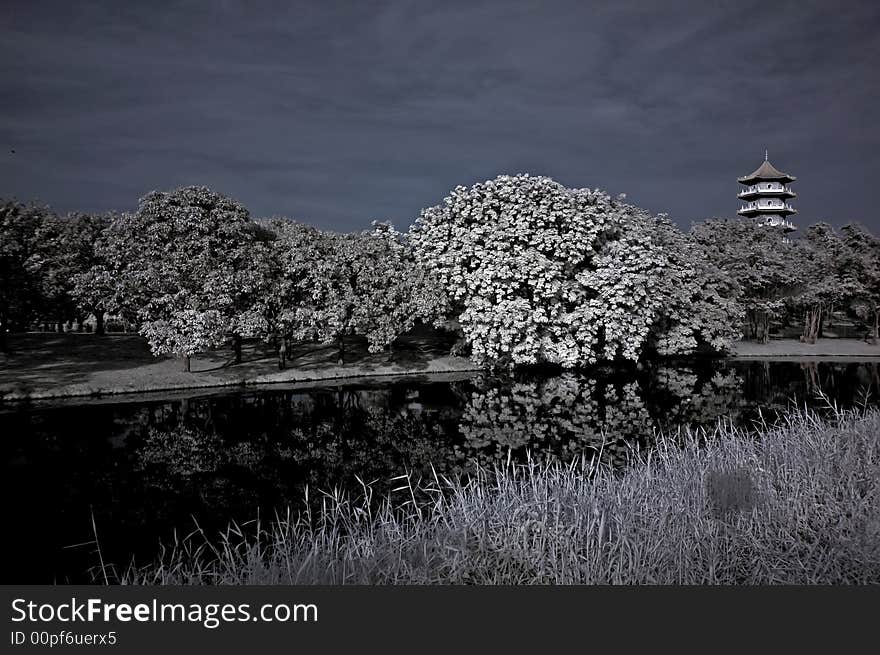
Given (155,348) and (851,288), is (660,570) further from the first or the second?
→ (851,288)

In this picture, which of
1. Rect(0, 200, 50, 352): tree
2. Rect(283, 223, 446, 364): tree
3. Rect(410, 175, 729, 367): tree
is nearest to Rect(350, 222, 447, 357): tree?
Rect(283, 223, 446, 364): tree

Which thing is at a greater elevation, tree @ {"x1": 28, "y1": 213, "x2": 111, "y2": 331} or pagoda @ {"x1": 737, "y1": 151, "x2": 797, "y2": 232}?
pagoda @ {"x1": 737, "y1": 151, "x2": 797, "y2": 232}

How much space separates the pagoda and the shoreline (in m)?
46.9

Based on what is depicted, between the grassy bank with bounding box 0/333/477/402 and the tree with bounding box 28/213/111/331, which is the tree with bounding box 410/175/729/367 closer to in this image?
the grassy bank with bounding box 0/333/477/402

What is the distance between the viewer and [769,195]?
8775cm

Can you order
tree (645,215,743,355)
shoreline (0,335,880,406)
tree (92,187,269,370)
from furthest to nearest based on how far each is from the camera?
tree (645,215,743,355)
tree (92,187,269,370)
shoreline (0,335,880,406)

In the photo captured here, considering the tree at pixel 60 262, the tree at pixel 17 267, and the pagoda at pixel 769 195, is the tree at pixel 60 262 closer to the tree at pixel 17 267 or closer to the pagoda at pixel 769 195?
the tree at pixel 17 267

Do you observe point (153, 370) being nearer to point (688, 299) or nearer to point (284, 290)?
point (284, 290)

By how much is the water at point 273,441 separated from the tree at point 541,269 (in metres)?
2.85

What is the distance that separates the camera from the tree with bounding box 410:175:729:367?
A: 3325 centimetres

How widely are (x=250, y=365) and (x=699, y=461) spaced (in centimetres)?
2885

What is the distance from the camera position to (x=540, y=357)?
36.9 metres

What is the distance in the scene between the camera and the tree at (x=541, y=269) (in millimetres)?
33250

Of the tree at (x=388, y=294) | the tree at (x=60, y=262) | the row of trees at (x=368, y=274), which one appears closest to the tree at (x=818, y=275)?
the row of trees at (x=368, y=274)
